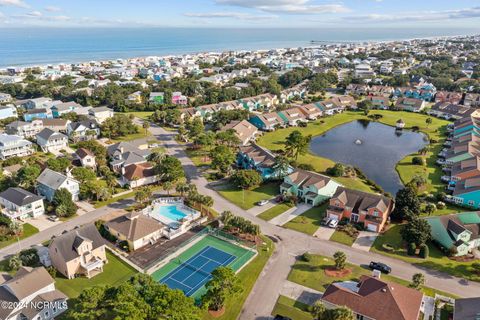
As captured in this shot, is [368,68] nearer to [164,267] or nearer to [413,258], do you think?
→ [413,258]

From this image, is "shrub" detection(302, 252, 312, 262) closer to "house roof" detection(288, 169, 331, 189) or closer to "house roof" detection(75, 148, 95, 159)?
"house roof" detection(288, 169, 331, 189)

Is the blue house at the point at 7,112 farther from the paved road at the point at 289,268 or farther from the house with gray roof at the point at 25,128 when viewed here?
the paved road at the point at 289,268

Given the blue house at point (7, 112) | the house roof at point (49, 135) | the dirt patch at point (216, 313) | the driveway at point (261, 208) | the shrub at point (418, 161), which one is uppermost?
the blue house at point (7, 112)

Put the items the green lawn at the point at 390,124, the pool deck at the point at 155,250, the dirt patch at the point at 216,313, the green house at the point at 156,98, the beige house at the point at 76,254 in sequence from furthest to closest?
1. the green house at the point at 156,98
2. the green lawn at the point at 390,124
3. the pool deck at the point at 155,250
4. the beige house at the point at 76,254
5. the dirt patch at the point at 216,313

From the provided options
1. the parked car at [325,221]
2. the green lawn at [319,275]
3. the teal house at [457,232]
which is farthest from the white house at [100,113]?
the teal house at [457,232]

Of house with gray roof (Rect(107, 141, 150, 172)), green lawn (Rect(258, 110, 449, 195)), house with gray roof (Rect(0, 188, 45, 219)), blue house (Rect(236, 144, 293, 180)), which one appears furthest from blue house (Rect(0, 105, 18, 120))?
green lawn (Rect(258, 110, 449, 195))

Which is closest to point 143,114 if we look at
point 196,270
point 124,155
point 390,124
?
point 124,155

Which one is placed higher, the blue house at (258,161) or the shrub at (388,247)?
the blue house at (258,161)
